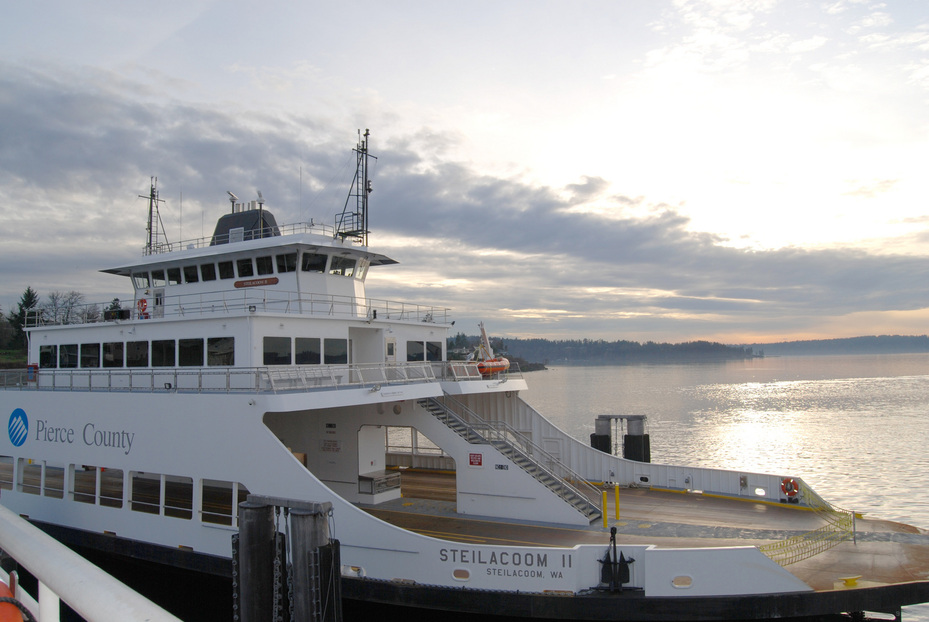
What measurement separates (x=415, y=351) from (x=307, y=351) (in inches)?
167

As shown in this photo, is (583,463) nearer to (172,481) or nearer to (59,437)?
(172,481)

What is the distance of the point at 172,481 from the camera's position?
17000 mm

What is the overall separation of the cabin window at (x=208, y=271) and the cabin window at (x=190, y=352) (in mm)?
3433

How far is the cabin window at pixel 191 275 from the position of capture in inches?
778

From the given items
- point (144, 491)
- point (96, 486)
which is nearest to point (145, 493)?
point (144, 491)

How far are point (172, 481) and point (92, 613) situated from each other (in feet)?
57.1

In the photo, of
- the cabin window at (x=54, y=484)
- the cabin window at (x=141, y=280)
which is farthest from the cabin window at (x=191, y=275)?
the cabin window at (x=54, y=484)

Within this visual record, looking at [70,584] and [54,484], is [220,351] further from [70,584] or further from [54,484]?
[70,584]

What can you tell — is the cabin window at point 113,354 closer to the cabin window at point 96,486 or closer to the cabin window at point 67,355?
the cabin window at point 67,355

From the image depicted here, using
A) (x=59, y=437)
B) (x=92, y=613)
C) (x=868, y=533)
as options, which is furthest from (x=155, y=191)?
(x=92, y=613)

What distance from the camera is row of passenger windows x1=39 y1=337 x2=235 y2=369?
1573 centimetres

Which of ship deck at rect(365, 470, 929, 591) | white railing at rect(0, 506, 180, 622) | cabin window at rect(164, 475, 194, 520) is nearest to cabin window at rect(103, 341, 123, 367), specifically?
cabin window at rect(164, 475, 194, 520)

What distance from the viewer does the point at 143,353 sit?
17.4 meters

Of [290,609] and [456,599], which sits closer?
[290,609]
